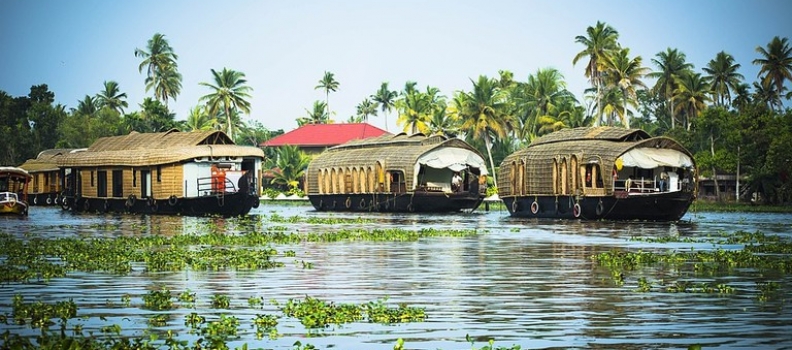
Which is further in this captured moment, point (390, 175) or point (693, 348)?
point (390, 175)

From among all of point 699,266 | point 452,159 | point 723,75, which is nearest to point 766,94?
point 723,75

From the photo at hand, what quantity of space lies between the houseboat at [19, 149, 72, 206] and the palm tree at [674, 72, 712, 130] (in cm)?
4585

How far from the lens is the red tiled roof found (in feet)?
338

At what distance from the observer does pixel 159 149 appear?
51719 millimetres

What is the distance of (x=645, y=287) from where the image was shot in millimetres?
17703

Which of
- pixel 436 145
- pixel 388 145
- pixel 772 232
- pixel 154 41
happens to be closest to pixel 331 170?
pixel 388 145

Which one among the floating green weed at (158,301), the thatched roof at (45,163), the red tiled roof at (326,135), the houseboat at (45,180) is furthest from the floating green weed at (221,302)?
the red tiled roof at (326,135)

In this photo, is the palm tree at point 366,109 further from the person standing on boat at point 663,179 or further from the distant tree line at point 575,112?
the person standing on boat at point 663,179

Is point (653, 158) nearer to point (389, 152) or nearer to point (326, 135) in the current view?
point (389, 152)

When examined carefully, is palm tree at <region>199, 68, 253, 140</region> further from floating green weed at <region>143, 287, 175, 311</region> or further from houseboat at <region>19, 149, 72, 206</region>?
floating green weed at <region>143, 287, 175, 311</region>

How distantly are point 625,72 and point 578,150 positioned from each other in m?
34.9

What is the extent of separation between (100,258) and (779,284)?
1318 cm

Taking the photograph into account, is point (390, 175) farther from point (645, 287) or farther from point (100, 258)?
point (645, 287)

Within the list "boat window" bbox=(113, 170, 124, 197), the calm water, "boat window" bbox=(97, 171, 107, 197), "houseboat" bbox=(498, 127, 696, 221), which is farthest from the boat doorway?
the calm water
